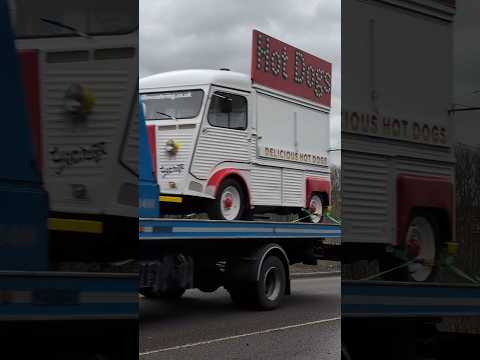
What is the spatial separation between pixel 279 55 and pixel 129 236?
2.65m

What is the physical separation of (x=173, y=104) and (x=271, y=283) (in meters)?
1.91

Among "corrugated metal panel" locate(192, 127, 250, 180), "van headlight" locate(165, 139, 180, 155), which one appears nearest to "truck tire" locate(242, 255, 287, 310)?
"corrugated metal panel" locate(192, 127, 250, 180)

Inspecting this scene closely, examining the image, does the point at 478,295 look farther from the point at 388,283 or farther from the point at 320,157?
the point at 320,157

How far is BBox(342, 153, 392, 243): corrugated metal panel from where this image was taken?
2084mm

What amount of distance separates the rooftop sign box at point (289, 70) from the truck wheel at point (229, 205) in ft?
2.88

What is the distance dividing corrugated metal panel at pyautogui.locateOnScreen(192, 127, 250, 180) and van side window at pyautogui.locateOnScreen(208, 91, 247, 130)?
0.06 meters

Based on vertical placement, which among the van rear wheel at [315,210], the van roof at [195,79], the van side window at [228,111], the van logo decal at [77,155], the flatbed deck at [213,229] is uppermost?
the van roof at [195,79]

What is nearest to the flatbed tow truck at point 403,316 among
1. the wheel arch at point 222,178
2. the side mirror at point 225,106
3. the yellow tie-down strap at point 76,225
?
the yellow tie-down strap at point 76,225

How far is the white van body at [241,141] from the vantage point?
5.20 m

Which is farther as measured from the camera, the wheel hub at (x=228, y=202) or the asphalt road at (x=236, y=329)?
the wheel hub at (x=228, y=202)

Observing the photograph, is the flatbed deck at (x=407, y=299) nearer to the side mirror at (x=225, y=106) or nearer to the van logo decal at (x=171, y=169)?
the van logo decal at (x=171, y=169)

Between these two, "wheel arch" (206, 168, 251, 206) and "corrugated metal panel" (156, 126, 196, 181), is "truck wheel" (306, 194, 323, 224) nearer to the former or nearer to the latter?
"wheel arch" (206, 168, 251, 206)

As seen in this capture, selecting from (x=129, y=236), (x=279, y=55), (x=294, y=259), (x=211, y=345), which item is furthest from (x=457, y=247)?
(x=294, y=259)

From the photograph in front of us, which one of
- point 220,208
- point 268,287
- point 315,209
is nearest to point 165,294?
point 220,208
